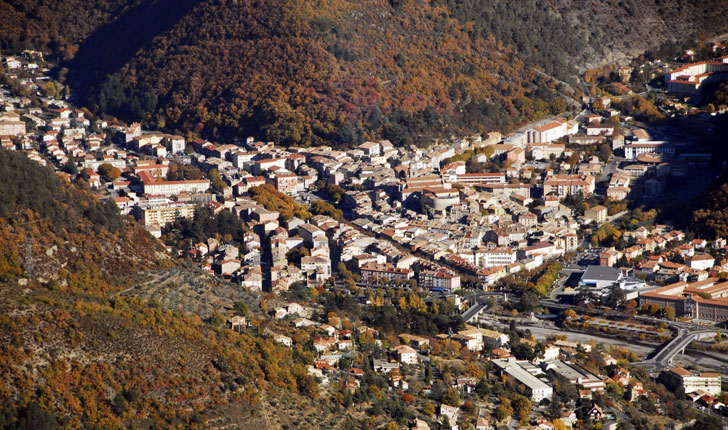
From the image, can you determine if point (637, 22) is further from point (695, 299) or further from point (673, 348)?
point (673, 348)

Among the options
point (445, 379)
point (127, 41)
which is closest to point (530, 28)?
point (127, 41)

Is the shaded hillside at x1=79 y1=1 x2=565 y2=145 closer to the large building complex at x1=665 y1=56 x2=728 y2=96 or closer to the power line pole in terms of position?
the large building complex at x1=665 y1=56 x2=728 y2=96

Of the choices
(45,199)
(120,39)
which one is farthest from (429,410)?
(120,39)

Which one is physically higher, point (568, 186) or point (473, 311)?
point (568, 186)

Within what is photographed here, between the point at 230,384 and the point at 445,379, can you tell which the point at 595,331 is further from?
the point at 230,384

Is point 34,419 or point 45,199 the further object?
point 45,199

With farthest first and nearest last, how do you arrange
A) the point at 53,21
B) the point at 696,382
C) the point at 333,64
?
1. the point at 53,21
2. the point at 333,64
3. the point at 696,382
